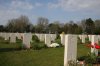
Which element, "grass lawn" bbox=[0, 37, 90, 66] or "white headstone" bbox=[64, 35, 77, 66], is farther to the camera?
"grass lawn" bbox=[0, 37, 90, 66]

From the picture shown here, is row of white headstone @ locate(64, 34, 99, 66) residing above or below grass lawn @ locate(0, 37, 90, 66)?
above

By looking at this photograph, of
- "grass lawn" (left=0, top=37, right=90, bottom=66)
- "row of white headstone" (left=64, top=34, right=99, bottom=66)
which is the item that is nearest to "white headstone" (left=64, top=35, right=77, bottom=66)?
"row of white headstone" (left=64, top=34, right=99, bottom=66)

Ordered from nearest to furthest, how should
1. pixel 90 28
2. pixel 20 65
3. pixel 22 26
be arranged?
1. pixel 20 65
2. pixel 90 28
3. pixel 22 26

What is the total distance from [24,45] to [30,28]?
2416 inches

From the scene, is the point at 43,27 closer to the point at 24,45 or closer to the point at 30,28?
the point at 30,28

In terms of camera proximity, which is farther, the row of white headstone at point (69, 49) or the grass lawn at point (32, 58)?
the grass lawn at point (32, 58)

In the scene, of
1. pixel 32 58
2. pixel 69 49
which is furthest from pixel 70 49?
pixel 32 58

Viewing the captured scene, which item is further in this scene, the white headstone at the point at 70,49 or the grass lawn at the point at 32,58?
the grass lawn at the point at 32,58

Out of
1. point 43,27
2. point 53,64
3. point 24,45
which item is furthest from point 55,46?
point 43,27

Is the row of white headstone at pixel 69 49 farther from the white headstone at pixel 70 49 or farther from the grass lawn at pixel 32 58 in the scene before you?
the grass lawn at pixel 32 58

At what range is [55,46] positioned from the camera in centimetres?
2138

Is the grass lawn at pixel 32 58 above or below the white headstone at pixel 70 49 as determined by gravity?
below

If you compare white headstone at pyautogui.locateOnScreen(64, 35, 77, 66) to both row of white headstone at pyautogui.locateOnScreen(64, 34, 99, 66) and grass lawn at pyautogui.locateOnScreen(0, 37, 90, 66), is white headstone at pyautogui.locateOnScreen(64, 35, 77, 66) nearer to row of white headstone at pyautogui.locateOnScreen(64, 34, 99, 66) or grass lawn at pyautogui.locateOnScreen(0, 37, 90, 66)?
row of white headstone at pyautogui.locateOnScreen(64, 34, 99, 66)

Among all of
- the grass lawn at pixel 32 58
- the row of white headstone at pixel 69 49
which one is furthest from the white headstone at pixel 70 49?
the grass lawn at pixel 32 58
